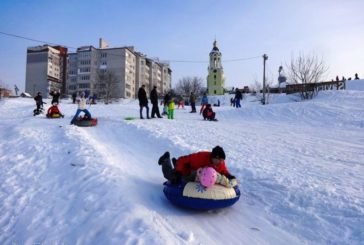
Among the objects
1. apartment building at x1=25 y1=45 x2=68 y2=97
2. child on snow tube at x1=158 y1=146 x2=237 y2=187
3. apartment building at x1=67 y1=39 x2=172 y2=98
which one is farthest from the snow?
apartment building at x1=25 y1=45 x2=68 y2=97

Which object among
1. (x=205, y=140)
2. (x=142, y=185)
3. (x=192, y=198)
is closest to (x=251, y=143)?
(x=205, y=140)

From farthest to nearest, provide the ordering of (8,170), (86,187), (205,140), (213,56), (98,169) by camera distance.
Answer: (213,56) → (205,140) → (8,170) → (98,169) → (86,187)

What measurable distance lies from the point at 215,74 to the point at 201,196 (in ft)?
258

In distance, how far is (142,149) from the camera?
1030 centimetres

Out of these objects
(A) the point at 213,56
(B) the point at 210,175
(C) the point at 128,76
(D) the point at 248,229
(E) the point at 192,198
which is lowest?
(D) the point at 248,229

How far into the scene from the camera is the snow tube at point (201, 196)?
499cm

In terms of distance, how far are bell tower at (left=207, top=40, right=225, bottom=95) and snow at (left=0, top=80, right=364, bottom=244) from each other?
235 ft

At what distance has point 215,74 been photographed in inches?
3226

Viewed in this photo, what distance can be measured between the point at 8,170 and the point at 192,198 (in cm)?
489

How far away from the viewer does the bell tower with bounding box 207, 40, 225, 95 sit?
81625mm

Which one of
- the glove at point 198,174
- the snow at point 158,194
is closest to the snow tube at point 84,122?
the snow at point 158,194

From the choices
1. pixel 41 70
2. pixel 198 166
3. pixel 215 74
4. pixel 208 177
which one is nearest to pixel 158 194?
pixel 198 166

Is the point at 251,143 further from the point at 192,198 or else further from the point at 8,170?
the point at 8,170

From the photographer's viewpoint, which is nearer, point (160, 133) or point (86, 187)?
point (86, 187)
